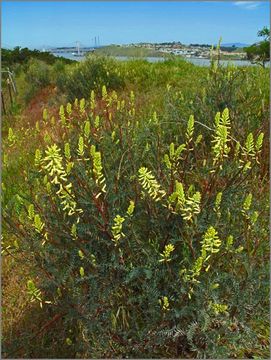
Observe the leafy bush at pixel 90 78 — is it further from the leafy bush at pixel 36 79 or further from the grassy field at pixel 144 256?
the grassy field at pixel 144 256

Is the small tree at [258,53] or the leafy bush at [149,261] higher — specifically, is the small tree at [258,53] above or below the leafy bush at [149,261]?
above

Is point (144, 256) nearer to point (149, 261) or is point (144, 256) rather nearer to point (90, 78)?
point (149, 261)

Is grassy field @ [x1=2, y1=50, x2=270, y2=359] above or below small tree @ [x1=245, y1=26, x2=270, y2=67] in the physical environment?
below

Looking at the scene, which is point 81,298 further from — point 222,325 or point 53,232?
point 222,325

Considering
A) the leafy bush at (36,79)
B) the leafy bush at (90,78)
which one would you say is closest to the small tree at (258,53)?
the leafy bush at (90,78)

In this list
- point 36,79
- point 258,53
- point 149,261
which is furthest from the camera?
point 36,79

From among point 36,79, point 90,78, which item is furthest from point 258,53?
point 36,79

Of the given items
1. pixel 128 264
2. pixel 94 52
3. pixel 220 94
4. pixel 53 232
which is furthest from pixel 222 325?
pixel 94 52

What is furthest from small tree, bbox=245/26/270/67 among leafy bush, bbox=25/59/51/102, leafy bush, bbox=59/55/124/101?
leafy bush, bbox=25/59/51/102

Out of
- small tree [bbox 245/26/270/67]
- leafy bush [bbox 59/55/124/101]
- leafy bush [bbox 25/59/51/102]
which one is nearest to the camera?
small tree [bbox 245/26/270/67]

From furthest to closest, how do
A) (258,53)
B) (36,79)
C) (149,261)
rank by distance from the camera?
(36,79) < (258,53) < (149,261)

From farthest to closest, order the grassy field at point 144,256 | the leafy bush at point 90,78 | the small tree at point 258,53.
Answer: the leafy bush at point 90,78
the small tree at point 258,53
the grassy field at point 144,256

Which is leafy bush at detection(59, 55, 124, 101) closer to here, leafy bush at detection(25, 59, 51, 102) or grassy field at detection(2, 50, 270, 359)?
leafy bush at detection(25, 59, 51, 102)

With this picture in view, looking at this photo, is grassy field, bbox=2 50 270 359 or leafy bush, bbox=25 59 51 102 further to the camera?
leafy bush, bbox=25 59 51 102
